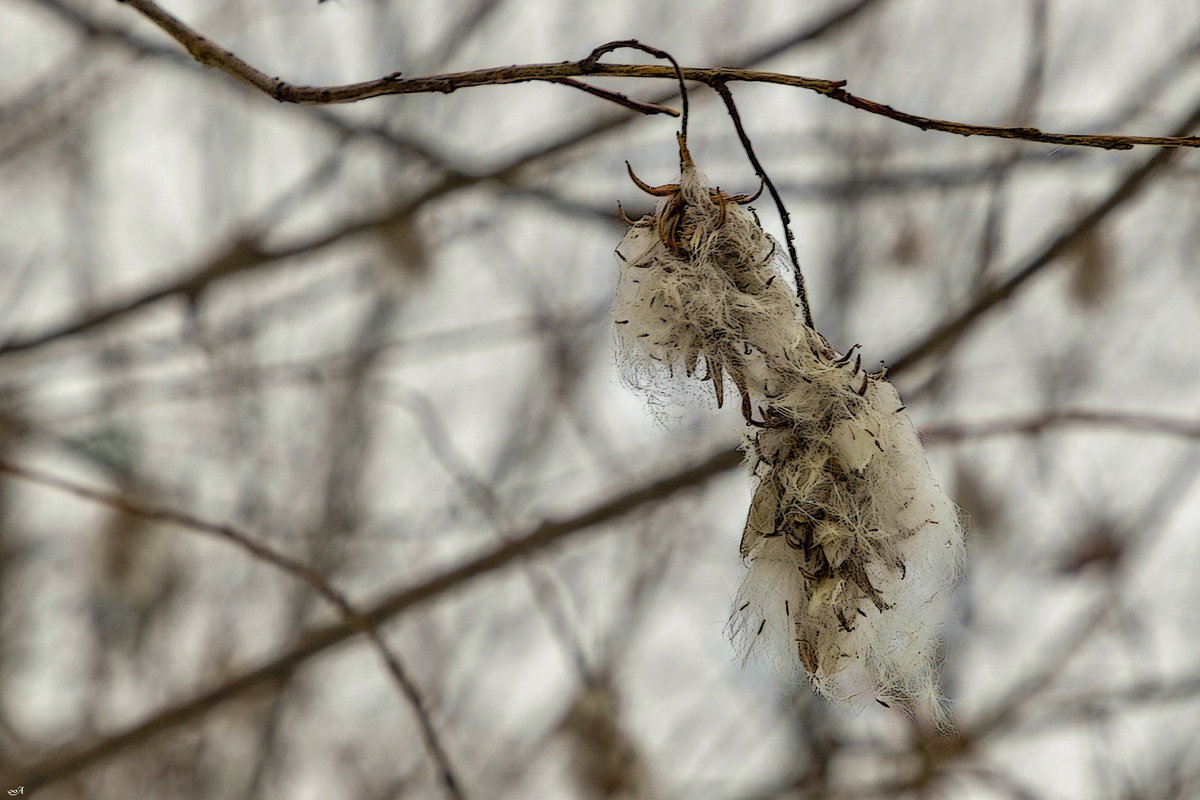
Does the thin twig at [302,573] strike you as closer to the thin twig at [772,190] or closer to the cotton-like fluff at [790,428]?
the cotton-like fluff at [790,428]

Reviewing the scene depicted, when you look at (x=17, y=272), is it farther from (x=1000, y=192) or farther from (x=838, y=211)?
(x=1000, y=192)

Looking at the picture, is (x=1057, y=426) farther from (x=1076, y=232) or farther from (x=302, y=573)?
(x=302, y=573)

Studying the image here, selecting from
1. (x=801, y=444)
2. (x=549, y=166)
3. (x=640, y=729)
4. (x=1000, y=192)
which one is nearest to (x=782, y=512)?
(x=801, y=444)

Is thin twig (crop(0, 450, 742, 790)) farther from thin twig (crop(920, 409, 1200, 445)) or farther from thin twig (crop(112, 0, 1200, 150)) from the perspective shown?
thin twig (crop(112, 0, 1200, 150))

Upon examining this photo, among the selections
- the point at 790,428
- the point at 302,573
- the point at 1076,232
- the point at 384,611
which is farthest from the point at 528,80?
the point at 384,611

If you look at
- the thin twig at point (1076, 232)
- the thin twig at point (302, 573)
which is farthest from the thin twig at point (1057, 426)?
the thin twig at point (302, 573)

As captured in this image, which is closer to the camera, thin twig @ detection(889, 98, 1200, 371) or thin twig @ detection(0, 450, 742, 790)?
thin twig @ detection(889, 98, 1200, 371)

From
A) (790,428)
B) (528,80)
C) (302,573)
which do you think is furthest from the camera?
(302,573)

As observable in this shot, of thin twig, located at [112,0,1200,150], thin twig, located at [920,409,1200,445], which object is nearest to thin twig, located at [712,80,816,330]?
thin twig, located at [112,0,1200,150]
